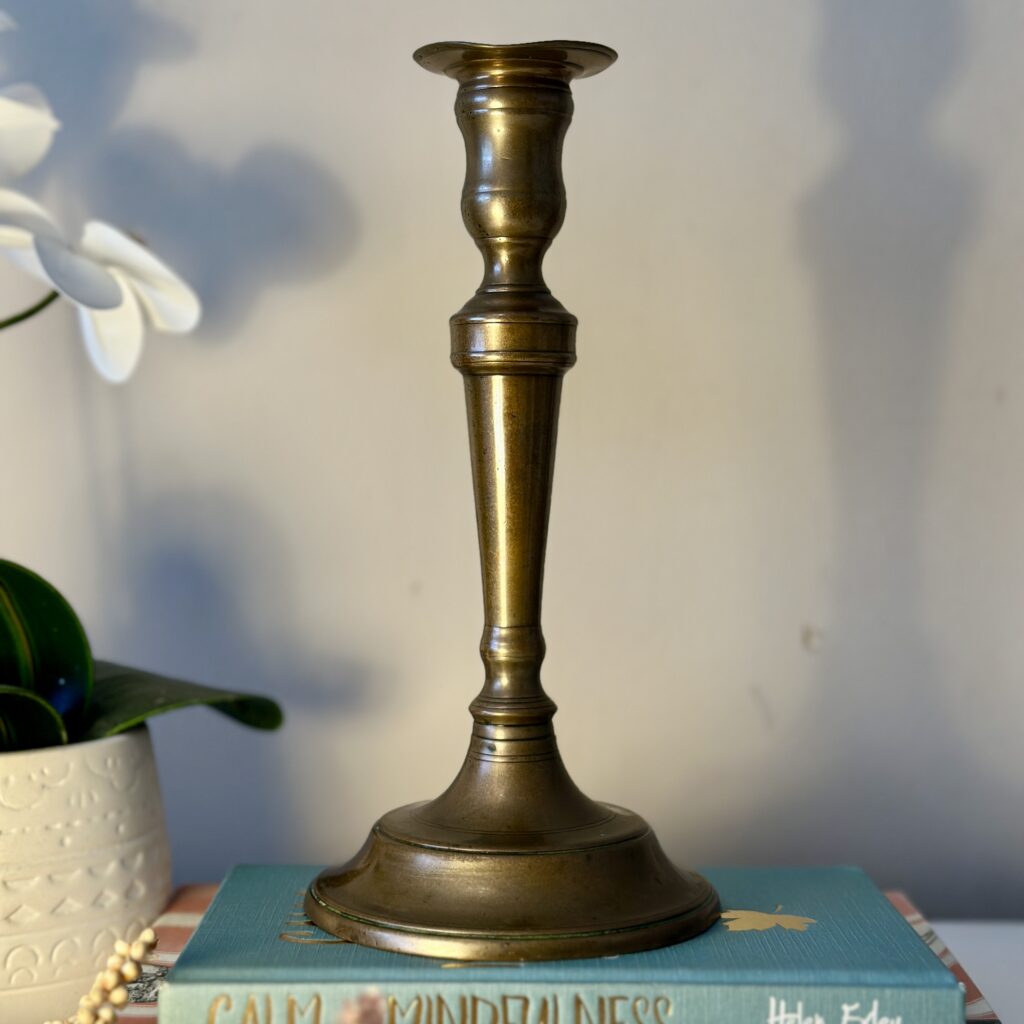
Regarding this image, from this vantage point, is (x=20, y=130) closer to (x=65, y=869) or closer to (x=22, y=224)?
(x=22, y=224)

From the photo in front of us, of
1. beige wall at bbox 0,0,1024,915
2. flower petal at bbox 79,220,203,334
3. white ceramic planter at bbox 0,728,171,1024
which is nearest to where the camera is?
white ceramic planter at bbox 0,728,171,1024

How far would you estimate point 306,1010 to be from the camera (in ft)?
1.71

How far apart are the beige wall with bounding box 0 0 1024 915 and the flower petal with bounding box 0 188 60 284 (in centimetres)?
15

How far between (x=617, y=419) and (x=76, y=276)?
35cm

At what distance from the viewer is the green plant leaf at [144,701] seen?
685mm

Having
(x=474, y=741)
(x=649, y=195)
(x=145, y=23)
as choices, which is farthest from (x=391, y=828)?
(x=145, y=23)

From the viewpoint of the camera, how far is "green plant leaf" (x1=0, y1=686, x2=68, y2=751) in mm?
A: 653

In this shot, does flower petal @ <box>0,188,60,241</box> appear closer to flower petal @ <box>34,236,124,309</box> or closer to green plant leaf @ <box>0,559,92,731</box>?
flower petal @ <box>34,236,124,309</box>

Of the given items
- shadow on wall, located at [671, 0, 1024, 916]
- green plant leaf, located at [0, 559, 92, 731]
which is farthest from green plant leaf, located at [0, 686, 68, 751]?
shadow on wall, located at [671, 0, 1024, 916]

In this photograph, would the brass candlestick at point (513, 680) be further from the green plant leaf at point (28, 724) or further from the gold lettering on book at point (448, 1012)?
the green plant leaf at point (28, 724)

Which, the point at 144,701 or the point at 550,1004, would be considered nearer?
the point at 550,1004

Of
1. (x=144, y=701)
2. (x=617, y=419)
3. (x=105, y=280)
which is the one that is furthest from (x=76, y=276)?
(x=617, y=419)

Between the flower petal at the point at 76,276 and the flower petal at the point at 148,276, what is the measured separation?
0.04m

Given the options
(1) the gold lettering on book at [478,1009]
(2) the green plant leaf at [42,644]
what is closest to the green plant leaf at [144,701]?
(2) the green plant leaf at [42,644]
